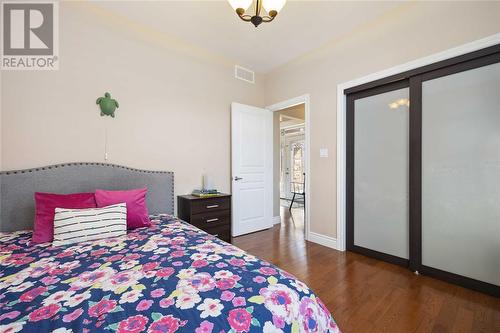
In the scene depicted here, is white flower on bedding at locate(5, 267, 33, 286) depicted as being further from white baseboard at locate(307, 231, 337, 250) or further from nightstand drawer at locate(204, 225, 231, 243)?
white baseboard at locate(307, 231, 337, 250)

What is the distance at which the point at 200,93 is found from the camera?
316cm

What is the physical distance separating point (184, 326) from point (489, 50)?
9.46 ft

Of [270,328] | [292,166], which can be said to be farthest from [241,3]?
[292,166]

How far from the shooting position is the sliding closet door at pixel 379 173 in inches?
93.3

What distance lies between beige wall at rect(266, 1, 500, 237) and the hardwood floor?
651 mm

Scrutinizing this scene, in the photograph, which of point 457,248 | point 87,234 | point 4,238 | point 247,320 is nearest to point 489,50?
point 457,248

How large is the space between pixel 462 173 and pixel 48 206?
3.52 metres

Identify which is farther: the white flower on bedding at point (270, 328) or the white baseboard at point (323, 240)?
the white baseboard at point (323, 240)

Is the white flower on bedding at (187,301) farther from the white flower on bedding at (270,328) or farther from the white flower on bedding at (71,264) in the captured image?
the white flower on bedding at (71,264)

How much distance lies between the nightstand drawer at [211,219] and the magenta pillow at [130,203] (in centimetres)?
75

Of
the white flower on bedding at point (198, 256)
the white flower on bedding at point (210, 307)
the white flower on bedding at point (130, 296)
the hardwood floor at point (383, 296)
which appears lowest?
the hardwood floor at point (383, 296)

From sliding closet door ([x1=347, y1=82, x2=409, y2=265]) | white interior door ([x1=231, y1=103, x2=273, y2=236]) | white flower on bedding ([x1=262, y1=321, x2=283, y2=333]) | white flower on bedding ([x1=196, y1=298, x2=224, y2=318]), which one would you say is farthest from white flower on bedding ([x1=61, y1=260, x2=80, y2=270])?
sliding closet door ([x1=347, y1=82, x2=409, y2=265])

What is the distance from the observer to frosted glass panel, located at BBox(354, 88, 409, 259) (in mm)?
2367

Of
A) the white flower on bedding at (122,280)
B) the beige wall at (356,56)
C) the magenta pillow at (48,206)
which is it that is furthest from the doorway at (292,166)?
the white flower on bedding at (122,280)
